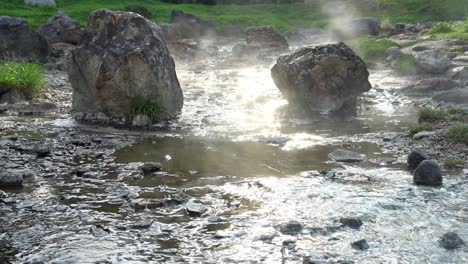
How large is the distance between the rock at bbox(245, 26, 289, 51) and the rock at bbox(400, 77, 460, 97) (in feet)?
57.7

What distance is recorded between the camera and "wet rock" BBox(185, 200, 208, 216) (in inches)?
325

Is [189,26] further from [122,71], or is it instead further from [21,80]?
[122,71]

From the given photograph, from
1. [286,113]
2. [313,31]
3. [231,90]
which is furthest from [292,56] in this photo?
[313,31]

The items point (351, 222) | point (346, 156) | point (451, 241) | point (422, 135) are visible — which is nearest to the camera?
point (451, 241)

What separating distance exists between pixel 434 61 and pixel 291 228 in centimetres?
1705

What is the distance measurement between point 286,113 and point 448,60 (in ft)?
30.1

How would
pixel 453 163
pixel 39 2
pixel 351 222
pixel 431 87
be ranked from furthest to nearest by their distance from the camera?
pixel 39 2 → pixel 431 87 → pixel 453 163 → pixel 351 222

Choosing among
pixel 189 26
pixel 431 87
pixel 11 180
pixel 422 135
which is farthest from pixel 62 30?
pixel 11 180

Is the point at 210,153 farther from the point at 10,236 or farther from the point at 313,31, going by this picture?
the point at 313,31

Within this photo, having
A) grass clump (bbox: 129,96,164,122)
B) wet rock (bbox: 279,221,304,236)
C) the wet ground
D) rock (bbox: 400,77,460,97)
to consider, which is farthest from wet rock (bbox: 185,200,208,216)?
rock (bbox: 400,77,460,97)

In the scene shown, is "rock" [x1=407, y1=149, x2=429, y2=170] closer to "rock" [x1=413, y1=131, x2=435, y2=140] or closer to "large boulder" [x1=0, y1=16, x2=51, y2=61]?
"rock" [x1=413, y1=131, x2=435, y2=140]

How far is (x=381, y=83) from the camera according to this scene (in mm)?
22469

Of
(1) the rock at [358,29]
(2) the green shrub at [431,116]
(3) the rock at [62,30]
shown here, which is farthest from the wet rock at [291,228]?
(1) the rock at [358,29]

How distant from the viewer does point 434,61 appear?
2272 cm
